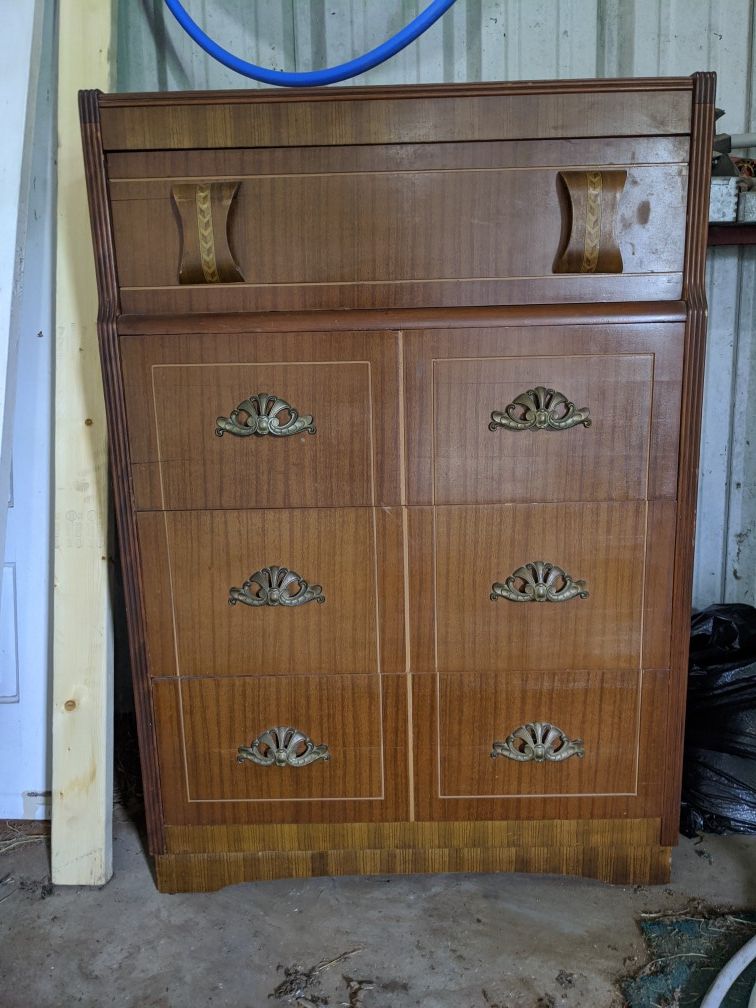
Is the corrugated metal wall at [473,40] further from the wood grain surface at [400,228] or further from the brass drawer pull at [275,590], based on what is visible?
the brass drawer pull at [275,590]

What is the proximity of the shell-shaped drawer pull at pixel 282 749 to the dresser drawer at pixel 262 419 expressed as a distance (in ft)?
1.56

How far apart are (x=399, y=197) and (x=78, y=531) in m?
0.98

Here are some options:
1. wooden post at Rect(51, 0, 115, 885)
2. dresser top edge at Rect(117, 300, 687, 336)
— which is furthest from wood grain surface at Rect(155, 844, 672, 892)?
dresser top edge at Rect(117, 300, 687, 336)

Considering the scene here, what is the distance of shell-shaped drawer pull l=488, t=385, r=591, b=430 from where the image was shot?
1.49 meters

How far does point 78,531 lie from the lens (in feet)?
5.85

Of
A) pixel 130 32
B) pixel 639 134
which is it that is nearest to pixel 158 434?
pixel 639 134

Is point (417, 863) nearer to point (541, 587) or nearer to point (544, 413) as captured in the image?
point (541, 587)

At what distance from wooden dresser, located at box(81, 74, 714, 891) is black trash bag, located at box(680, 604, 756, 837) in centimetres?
27

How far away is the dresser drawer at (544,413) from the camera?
4.84 ft

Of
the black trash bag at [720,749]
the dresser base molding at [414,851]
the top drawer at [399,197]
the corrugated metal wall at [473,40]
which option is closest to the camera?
the top drawer at [399,197]

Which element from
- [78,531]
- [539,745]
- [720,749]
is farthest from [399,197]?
[720,749]

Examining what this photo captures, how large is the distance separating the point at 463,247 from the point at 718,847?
1.46 metres

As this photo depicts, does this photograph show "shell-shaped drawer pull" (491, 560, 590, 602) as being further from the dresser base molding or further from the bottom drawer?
the dresser base molding

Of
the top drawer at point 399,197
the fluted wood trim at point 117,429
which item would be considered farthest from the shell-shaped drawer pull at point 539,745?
the top drawer at point 399,197
